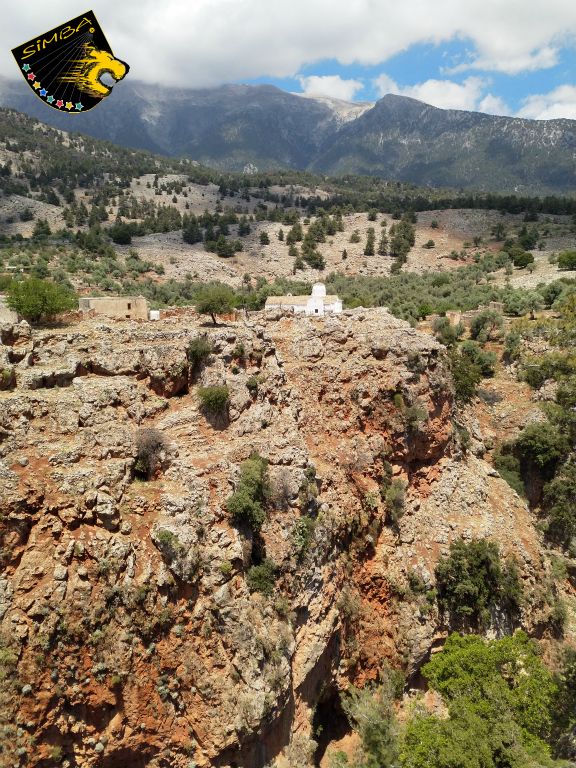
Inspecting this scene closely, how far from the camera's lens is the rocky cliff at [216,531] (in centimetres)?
1129

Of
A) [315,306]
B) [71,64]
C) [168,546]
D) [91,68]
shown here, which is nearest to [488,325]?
[315,306]

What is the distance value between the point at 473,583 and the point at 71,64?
65.7ft

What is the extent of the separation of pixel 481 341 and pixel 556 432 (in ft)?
31.7

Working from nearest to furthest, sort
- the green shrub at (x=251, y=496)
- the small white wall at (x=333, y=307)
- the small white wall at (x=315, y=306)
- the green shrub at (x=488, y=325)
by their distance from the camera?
the green shrub at (x=251, y=496) < the small white wall at (x=315, y=306) < the small white wall at (x=333, y=307) < the green shrub at (x=488, y=325)

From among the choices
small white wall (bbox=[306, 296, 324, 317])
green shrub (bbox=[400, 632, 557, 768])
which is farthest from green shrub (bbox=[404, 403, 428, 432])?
small white wall (bbox=[306, 296, 324, 317])

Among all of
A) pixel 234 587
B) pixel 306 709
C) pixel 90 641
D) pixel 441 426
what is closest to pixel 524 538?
pixel 441 426

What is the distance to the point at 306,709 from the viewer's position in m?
14.8

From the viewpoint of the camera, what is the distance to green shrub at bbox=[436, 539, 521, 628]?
18.2 m

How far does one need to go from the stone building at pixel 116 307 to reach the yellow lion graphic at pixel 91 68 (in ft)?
35.3

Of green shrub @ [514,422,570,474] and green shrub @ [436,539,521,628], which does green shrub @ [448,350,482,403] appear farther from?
green shrub @ [436,539,521,628]

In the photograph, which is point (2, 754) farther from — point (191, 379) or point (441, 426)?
point (441, 426)

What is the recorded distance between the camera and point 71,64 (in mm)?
11016

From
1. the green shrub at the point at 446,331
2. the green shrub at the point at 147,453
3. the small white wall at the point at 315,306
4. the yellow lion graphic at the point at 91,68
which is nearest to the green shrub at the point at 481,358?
the green shrub at the point at 446,331

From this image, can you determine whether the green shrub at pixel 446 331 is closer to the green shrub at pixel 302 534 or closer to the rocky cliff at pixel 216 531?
the rocky cliff at pixel 216 531
